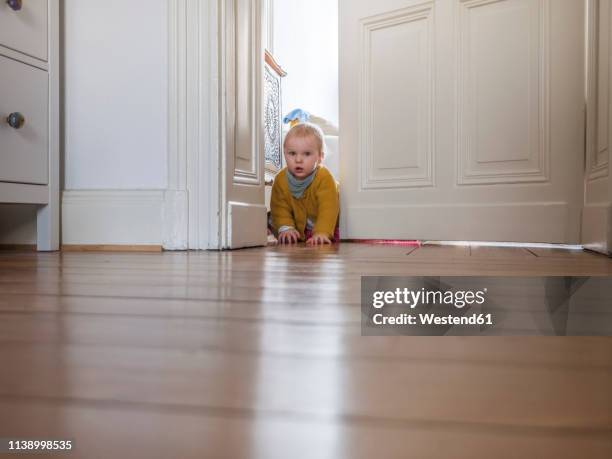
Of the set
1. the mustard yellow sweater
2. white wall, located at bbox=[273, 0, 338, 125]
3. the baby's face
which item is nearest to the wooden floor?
the mustard yellow sweater

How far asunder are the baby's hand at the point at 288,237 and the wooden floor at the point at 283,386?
178 cm

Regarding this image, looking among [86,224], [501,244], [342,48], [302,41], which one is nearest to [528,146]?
[501,244]

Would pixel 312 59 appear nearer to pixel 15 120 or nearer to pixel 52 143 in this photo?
pixel 52 143

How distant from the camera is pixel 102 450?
0.20 m

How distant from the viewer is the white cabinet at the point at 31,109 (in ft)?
4.75

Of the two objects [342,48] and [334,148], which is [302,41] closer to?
[334,148]

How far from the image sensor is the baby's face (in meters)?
2.49

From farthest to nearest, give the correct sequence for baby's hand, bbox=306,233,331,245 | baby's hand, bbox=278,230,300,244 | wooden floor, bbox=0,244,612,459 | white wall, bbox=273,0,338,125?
1. white wall, bbox=273,0,338,125
2. baby's hand, bbox=278,230,300,244
3. baby's hand, bbox=306,233,331,245
4. wooden floor, bbox=0,244,612,459

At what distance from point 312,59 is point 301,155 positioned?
2.01 metres

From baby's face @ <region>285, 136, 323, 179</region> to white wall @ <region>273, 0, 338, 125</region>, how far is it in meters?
1.71

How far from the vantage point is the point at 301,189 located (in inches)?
98.0

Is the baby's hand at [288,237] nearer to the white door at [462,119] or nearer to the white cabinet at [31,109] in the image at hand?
the white door at [462,119]

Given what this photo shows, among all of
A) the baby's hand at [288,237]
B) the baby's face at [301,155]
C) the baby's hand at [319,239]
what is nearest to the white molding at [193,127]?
the baby's hand at [319,239]

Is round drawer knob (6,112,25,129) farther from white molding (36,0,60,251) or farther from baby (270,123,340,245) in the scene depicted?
baby (270,123,340,245)
